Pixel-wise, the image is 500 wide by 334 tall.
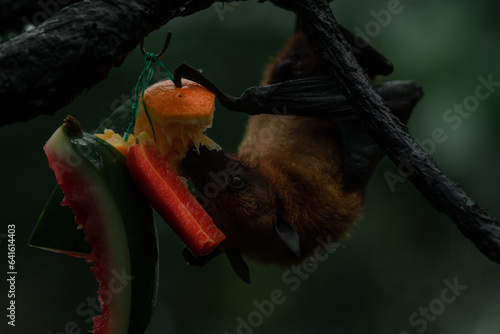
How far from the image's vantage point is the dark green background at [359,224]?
502 cm

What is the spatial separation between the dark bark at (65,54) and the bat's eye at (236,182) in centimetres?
84

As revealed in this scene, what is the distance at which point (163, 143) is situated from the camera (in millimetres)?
1853

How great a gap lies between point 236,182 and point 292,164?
17.4 inches

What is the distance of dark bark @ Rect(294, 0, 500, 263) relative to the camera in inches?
59.5

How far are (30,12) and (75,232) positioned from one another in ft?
2.41

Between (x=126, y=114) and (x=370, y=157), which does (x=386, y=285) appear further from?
(x=126, y=114)

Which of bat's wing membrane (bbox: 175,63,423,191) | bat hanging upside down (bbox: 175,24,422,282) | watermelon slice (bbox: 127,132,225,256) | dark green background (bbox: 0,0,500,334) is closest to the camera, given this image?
watermelon slice (bbox: 127,132,225,256)

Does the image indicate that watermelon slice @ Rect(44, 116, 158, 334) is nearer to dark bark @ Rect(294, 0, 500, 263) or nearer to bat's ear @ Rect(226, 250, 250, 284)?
bat's ear @ Rect(226, 250, 250, 284)

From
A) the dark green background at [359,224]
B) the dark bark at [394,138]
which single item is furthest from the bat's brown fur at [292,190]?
the dark green background at [359,224]

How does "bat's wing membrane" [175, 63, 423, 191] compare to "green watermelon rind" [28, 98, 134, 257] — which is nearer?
"green watermelon rind" [28, 98, 134, 257]

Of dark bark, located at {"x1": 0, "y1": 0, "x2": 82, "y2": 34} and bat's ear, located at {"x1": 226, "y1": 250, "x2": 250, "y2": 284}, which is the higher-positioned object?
dark bark, located at {"x1": 0, "y1": 0, "x2": 82, "y2": 34}

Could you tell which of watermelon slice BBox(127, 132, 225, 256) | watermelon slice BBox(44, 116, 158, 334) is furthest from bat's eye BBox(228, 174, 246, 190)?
watermelon slice BBox(44, 116, 158, 334)

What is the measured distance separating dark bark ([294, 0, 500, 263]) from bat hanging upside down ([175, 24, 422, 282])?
0.44m

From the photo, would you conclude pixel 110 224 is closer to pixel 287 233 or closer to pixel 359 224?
pixel 287 233
